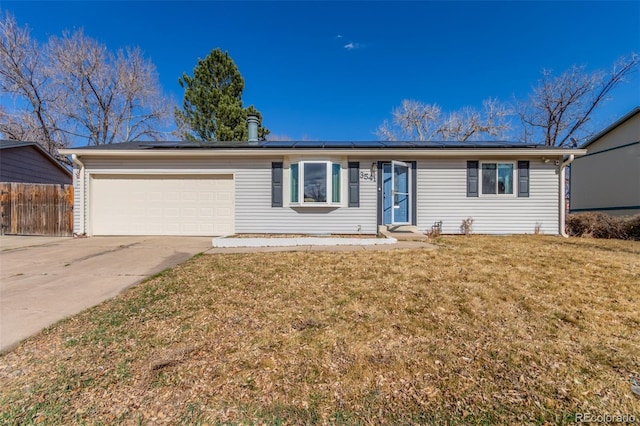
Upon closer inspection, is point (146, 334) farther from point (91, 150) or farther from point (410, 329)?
point (91, 150)

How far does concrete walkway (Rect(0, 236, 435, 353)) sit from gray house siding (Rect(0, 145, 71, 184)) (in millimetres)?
4249

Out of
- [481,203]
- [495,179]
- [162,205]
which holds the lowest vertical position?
[162,205]

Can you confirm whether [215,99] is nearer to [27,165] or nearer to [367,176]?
[27,165]

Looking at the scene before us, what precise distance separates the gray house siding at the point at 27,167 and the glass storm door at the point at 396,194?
13.7m

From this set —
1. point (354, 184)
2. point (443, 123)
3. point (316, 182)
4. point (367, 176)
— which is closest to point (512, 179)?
point (367, 176)

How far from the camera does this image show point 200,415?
1.60 m

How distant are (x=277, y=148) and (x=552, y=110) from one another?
1910 cm

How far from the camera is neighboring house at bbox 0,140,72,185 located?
10.2 meters

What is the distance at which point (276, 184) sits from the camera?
806 cm

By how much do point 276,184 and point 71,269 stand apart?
192 inches

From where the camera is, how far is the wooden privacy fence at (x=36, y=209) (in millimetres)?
8250

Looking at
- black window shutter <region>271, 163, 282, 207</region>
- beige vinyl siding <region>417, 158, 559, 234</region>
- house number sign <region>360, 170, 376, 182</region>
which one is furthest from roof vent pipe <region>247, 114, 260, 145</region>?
beige vinyl siding <region>417, 158, 559, 234</region>

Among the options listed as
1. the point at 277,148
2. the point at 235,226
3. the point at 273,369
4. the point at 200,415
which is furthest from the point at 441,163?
the point at 200,415

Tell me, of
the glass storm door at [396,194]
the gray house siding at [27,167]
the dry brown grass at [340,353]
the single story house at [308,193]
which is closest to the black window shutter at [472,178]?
the single story house at [308,193]
